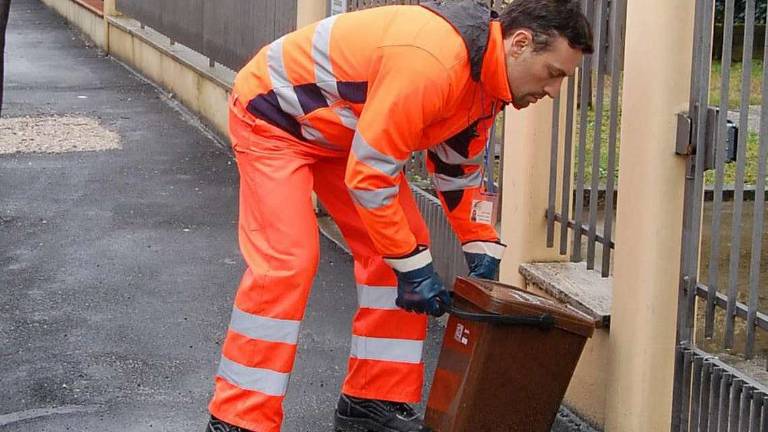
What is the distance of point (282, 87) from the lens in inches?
169

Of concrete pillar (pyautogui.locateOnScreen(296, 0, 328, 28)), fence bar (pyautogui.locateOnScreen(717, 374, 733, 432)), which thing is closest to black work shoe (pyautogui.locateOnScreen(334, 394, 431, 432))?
fence bar (pyautogui.locateOnScreen(717, 374, 733, 432))

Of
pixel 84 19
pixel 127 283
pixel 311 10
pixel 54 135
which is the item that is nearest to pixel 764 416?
pixel 127 283

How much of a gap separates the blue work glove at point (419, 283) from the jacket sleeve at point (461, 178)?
488 millimetres

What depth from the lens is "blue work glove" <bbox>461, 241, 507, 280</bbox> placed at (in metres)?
4.68

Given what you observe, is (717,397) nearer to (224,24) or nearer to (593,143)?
(593,143)

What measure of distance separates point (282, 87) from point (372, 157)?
517mm

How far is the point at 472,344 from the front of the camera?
422 centimetres

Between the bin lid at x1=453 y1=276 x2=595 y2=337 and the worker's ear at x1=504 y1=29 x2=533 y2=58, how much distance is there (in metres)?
0.74

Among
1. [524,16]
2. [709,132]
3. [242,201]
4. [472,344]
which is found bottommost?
[472,344]

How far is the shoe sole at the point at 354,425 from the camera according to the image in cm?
480

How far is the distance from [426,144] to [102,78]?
37.7 ft

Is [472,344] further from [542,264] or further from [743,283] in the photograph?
[743,283]

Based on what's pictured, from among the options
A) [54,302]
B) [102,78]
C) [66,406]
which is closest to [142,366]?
[66,406]

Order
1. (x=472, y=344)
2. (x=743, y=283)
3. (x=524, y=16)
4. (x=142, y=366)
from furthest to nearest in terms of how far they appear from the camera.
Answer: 1. (x=743, y=283)
2. (x=142, y=366)
3. (x=472, y=344)
4. (x=524, y=16)
